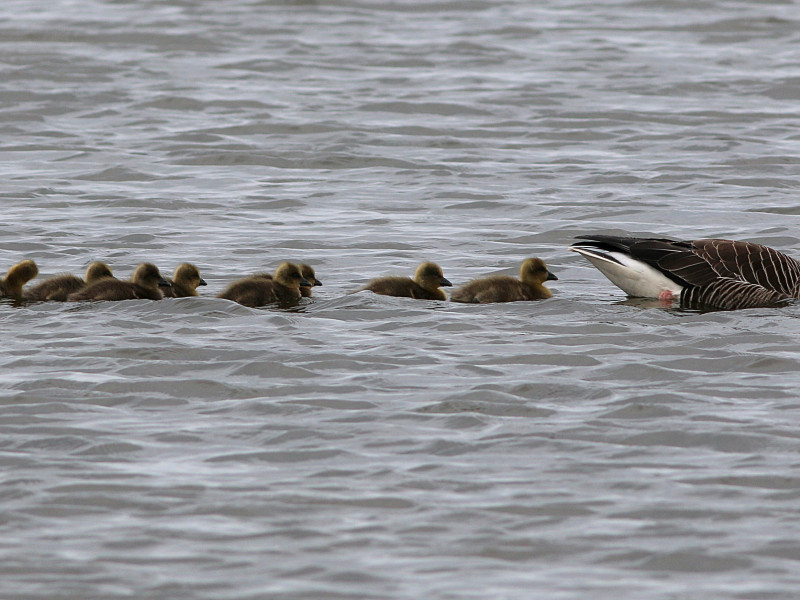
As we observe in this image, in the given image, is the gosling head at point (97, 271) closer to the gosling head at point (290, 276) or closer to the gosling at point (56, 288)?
the gosling at point (56, 288)

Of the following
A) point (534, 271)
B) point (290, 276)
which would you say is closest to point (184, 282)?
point (290, 276)

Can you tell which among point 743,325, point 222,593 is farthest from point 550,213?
point 222,593

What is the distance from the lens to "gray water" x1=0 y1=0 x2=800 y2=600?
23.7 feet

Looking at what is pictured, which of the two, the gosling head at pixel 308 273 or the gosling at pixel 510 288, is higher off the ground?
the gosling head at pixel 308 273

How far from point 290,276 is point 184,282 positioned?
0.86 metres

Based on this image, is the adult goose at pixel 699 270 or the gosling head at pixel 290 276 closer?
the gosling head at pixel 290 276

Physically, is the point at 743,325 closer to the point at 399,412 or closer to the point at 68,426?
the point at 399,412

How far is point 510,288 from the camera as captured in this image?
12.2 metres

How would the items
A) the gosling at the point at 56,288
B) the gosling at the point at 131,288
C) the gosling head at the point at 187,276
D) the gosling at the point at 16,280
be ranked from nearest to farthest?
1. the gosling at the point at 131,288
2. the gosling at the point at 56,288
3. the gosling at the point at 16,280
4. the gosling head at the point at 187,276

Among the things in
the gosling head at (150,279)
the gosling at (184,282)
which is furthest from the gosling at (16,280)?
the gosling at (184,282)

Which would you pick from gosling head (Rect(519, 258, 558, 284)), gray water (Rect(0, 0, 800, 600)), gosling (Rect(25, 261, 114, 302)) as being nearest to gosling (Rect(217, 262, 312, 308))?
gray water (Rect(0, 0, 800, 600))

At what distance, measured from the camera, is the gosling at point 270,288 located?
11.9 m

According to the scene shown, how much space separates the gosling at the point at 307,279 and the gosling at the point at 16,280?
219 cm

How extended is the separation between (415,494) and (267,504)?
784 mm
